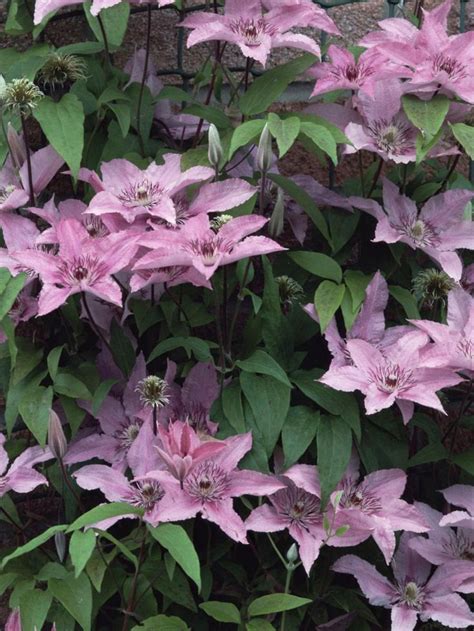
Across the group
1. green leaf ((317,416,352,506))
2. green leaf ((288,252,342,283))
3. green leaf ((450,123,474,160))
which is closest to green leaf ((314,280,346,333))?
green leaf ((288,252,342,283))

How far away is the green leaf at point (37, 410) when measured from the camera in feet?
4.18

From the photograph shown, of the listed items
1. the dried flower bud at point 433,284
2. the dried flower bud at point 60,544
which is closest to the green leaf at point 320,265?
the dried flower bud at point 433,284

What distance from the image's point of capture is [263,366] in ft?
4.19

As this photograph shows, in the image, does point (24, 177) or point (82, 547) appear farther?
point (24, 177)

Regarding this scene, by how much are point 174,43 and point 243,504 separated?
0.72 meters

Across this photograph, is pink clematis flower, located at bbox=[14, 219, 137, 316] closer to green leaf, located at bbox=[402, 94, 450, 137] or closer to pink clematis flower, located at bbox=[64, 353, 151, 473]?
pink clematis flower, located at bbox=[64, 353, 151, 473]

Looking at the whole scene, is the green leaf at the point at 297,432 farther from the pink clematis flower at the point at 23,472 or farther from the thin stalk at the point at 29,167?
the thin stalk at the point at 29,167

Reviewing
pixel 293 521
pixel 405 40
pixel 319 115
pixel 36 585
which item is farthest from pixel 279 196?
pixel 36 585

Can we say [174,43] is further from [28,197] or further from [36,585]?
[36,585]

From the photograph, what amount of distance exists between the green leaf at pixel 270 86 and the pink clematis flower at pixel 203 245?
0.70ft

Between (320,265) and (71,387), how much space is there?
346 mm

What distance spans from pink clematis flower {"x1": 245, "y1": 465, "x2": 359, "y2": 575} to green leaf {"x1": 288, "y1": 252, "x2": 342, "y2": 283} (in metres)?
0.25

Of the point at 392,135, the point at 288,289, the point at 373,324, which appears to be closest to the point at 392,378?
the point at 373,324

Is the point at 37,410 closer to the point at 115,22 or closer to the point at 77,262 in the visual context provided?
the point at 77,262
